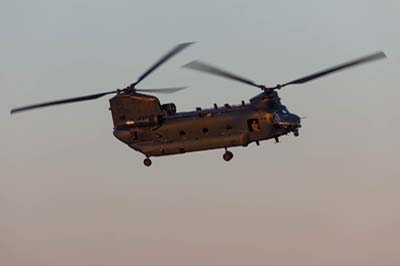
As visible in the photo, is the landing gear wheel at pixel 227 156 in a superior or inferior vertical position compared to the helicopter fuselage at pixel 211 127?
inferior

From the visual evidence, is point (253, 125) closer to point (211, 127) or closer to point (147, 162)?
point (211, 127)

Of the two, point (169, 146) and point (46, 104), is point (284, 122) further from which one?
point (46, 104)

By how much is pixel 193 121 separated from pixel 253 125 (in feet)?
15.0

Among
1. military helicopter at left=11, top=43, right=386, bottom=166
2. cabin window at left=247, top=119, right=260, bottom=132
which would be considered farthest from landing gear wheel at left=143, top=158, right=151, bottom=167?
cabin window at left=247, top=119, right=260, bottom=132

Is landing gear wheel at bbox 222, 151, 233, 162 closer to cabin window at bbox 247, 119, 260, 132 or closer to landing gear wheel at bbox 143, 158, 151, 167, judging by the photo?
cabin window at bbox 247, 119, 260, 132

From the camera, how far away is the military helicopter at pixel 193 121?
6950 centimetres

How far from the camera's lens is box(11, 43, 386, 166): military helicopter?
69.5m

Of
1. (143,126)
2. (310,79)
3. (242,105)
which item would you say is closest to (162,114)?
(143,126)

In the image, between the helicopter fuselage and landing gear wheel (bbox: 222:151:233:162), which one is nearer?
the helicopter fuselage

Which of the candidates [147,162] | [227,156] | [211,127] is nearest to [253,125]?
[227,156]

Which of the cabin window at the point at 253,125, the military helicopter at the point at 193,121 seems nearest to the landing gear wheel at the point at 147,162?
the military helicopter at the point at 193,121

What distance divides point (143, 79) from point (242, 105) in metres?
7.91

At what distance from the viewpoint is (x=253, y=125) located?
69.8 m

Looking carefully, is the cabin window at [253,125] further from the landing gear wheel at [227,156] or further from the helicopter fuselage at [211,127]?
the landing gear wheel at [227,156]
